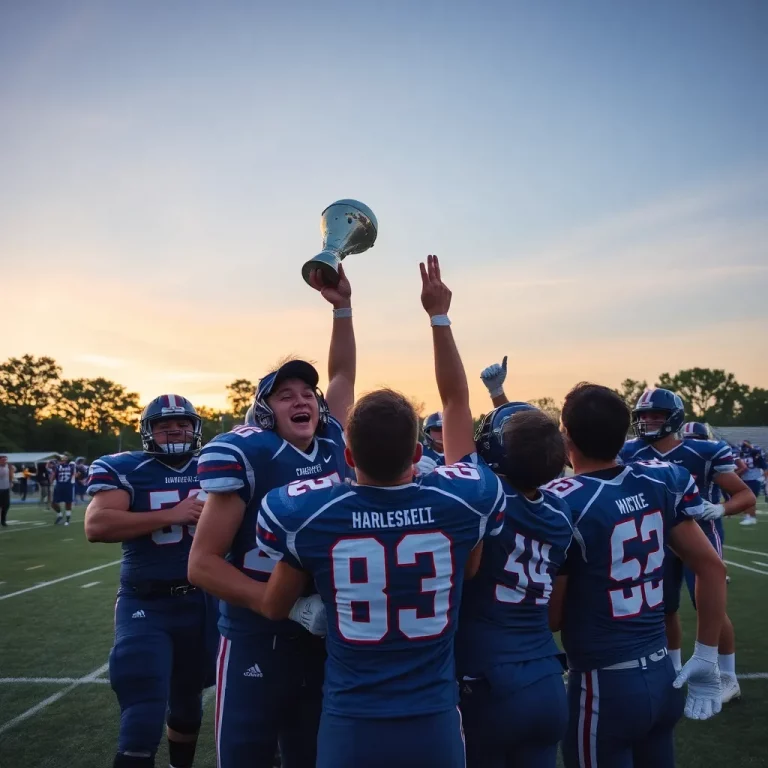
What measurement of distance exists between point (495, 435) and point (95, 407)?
97.5 m

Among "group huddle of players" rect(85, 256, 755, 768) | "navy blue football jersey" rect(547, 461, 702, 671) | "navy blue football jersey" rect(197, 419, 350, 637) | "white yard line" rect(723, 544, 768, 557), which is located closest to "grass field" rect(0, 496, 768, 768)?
"white yard line" rect(723, 544, 768, 557)

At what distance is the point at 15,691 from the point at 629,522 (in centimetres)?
553

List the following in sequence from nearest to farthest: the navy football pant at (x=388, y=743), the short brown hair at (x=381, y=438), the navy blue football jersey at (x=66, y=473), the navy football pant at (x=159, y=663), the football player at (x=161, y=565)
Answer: the navy football pant at (x=388, y=743) → the short brown hair at (x=381, y=438) → the navy football pant at (x=159, y=663) → the football player at (x=161, y=565) → the navy blue football jersey at (x=66, y=473)

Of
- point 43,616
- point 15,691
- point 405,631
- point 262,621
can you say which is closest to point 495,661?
point 405,631

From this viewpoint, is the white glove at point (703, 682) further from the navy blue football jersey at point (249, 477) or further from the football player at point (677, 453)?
the football player at point (677, 453)

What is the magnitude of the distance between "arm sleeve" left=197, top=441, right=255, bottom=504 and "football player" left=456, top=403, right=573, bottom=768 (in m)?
0.98

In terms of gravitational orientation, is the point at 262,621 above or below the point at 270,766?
above

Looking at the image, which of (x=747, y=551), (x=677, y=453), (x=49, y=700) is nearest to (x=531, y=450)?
(x=677, y=453)

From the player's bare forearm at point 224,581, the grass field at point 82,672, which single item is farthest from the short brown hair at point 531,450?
the grass field at point 82,672

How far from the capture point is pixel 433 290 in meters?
3.09

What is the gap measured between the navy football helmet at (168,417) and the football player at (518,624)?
2329mm

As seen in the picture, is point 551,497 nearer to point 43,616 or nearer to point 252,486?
point 252,486

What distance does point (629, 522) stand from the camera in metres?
2.64

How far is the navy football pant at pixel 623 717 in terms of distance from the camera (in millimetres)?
2572
